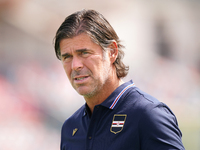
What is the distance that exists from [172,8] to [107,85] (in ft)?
14.5

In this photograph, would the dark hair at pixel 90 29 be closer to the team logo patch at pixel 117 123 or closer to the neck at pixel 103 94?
the neck at pixel 103 94

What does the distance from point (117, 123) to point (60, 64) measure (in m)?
3.97

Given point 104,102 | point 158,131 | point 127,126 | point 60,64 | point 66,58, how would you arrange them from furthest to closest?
point 60,64
point 66,58
point 104,102
point 127,126
point 158,131

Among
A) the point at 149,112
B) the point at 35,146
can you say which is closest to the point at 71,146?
the point at 149,112

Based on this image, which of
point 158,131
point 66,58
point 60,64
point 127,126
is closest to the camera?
point 158,131

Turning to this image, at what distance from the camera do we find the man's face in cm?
170

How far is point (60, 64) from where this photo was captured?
5375 millimetres

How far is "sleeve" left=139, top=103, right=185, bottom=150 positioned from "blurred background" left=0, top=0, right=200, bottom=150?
3.67 meters

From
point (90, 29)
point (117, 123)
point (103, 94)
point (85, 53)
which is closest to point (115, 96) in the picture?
point (103, 94)

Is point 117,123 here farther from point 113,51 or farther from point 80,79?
point 113,51

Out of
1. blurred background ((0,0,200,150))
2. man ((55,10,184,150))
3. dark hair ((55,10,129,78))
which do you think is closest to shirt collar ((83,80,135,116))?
man ((55,10,184,150))

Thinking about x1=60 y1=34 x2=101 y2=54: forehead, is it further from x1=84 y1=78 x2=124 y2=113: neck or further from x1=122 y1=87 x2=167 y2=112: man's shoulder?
x1=122 y1=87 x2=167 y2=112: man's shoulder

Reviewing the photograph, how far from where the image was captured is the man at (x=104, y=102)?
1.38 m

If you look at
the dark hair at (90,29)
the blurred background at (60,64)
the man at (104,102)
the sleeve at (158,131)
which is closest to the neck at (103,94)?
the man at (104,102)
